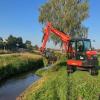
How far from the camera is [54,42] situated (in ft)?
201

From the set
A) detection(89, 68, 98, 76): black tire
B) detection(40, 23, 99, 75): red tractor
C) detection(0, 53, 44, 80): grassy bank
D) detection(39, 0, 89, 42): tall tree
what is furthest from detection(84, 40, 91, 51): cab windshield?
detection(39, 0, 89, 42): tall tree

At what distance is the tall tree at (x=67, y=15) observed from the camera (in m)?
58.0

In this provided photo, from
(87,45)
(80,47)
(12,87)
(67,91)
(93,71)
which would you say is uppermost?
(87,45)

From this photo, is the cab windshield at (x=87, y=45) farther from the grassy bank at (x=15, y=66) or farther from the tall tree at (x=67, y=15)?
the tall tree at (x=67, y=15)

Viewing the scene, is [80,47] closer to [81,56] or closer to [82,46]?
[82,46]

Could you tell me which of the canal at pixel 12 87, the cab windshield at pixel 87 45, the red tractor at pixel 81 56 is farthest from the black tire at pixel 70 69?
the canal at pixel 12 87

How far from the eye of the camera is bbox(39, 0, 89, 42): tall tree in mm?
58000

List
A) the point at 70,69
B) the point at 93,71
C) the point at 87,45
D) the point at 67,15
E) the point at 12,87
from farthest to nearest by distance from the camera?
the point at 67,15, the point at 12,87, the point at 87,45, the point at 70,69, the point at 93,71

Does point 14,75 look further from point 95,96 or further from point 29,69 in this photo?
point 95,96

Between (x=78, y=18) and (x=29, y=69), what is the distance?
18.0 metres

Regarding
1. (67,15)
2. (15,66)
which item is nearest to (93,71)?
(15,66)

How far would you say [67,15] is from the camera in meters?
58.5

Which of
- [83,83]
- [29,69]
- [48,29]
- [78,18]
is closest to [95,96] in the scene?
[83,83]

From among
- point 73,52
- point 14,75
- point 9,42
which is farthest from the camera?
point 9,42
